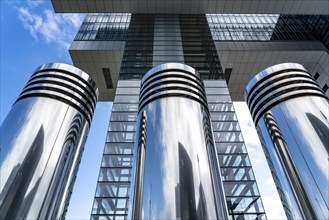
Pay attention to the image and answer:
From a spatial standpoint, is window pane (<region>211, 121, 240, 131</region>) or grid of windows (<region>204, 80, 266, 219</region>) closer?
grid of windows (<region>204, 80, 266, 219</region>)

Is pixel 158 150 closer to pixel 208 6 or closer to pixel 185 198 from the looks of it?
pixel 185 198

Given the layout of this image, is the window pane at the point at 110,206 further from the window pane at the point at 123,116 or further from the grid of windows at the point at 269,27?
the grid of windows at the point at 269,27

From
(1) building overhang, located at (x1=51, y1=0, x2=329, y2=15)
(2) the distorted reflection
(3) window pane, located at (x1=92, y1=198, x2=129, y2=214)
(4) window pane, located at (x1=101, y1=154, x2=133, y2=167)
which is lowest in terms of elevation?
(2) the distorted reflection

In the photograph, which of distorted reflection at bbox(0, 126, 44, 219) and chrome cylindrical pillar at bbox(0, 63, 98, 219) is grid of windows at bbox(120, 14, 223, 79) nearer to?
chrome cylindrical pillar at bbox(0, 63, 98, 219)

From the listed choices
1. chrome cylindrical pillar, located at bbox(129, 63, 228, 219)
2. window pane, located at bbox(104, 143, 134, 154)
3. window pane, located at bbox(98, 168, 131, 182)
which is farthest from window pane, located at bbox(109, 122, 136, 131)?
chrome cylindrical pillar, located at bbox(129, 63, 228, 219)

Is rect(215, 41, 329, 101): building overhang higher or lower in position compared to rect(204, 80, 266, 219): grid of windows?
higher

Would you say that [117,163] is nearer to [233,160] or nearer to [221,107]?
[233,160]

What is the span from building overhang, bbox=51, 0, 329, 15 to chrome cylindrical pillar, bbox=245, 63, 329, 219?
11016 mm

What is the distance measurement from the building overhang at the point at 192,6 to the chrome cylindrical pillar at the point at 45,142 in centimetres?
1095

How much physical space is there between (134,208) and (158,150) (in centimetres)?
78

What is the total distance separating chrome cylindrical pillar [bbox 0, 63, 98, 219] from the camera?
2566mm

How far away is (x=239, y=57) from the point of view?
46.4ft

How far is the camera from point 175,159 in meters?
2.83

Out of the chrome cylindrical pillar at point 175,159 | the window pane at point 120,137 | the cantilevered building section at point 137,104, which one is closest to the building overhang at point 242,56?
the cantilevered building section at point 137,104
